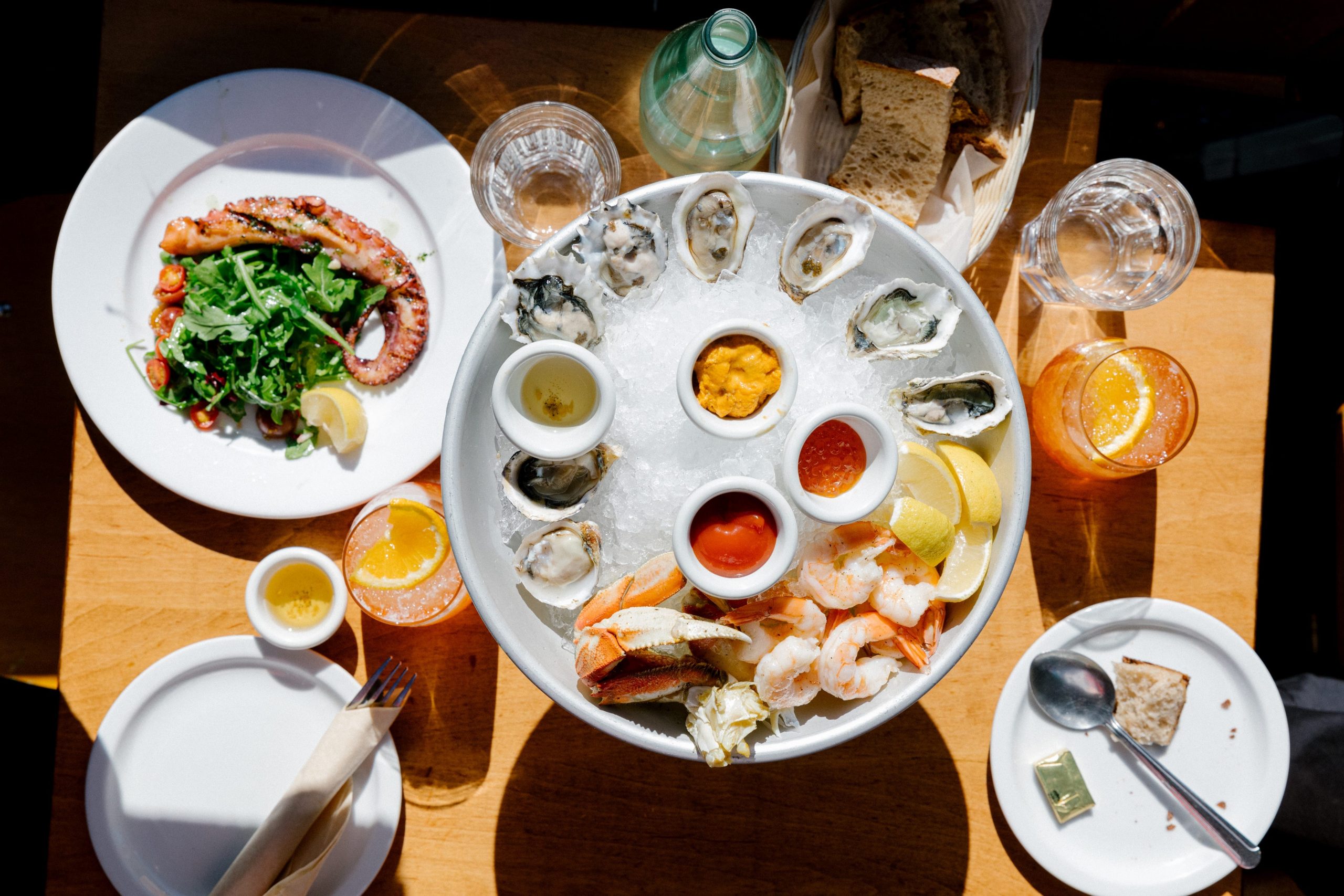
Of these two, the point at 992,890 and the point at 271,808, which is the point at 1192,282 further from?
the point at 271,808

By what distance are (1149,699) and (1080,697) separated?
0.45 feet

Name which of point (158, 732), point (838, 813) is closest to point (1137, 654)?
point (838, 813)

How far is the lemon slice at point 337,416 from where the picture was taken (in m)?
1.48

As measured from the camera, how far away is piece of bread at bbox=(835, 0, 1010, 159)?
1.43m

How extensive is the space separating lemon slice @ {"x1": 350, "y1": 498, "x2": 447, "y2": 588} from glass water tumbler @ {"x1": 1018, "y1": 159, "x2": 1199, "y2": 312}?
1227 millimetres

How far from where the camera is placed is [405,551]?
1.49 m

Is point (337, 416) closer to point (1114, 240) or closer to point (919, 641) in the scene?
point (919, 641)

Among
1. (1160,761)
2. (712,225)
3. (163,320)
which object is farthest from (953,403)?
(163,320)

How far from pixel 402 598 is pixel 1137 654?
4.56 ft

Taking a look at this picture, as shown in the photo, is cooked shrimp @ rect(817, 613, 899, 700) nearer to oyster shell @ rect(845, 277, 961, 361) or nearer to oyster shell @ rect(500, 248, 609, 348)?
oyster shell @ rect(845, 277, 961, 361)

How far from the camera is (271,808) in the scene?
1543 mm

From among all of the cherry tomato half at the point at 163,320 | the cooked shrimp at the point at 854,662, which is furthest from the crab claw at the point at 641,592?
the cherry tomato half at the point at 163,320

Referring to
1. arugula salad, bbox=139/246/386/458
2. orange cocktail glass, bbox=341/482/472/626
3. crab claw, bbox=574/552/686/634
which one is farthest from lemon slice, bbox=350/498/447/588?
crab claw, bbox=574/552/686/634

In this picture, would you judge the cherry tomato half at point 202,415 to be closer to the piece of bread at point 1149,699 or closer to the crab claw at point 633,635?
the crab claw at point 633,635
